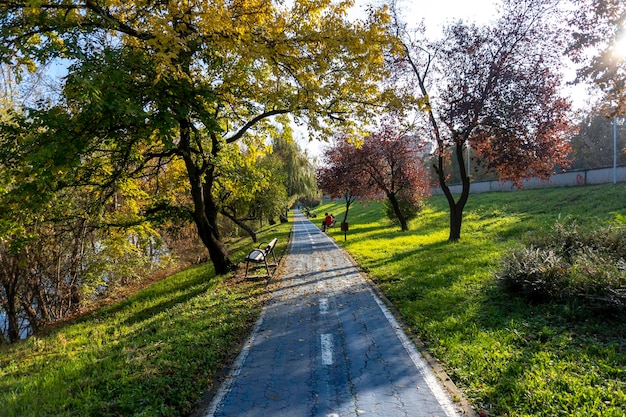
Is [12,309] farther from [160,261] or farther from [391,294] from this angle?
[391,294]

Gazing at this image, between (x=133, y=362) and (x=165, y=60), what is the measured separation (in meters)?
4.02

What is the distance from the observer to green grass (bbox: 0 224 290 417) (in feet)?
12.4

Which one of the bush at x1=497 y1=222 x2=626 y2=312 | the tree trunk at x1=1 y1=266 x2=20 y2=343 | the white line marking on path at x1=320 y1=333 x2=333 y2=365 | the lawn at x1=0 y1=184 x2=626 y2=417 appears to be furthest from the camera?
the tree trunk at x1=1 y1=266 x2=20 y2=343

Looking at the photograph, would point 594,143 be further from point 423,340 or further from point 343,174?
point 423,340

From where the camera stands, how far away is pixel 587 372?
3.92 m

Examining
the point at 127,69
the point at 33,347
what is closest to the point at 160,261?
the point at 33,347

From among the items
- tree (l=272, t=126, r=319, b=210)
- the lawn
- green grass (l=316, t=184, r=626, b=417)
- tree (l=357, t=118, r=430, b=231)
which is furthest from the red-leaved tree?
the lawn

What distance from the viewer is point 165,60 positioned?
500 cm

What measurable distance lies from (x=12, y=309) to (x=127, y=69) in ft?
32.0

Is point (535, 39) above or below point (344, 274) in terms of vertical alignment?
above

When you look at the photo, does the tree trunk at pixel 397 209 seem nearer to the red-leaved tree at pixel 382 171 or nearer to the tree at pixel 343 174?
the red-leaved tree at pixel 382 171

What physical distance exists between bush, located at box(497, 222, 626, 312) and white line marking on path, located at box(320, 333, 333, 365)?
3.43 m

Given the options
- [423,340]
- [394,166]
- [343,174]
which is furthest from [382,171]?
[423,340]

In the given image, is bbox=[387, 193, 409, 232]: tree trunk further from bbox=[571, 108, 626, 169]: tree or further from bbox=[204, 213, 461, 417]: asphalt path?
bbox=[571, 108, 626, 169]: tree
